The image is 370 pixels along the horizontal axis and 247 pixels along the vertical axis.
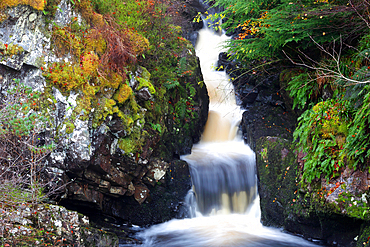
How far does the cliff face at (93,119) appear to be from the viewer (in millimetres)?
5883

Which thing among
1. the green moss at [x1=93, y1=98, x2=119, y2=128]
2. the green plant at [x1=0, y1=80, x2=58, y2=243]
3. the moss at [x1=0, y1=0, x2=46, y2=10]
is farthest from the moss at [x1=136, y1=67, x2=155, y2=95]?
the moss at [x1=0, y1=0, x2=46, y2=10]

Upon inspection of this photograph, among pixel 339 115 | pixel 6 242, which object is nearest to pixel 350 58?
pixel 339 115

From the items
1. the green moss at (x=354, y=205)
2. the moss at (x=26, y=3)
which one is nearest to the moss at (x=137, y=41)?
the moss at (x=26, y=3)

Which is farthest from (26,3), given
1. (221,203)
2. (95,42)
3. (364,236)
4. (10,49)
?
(364,236)

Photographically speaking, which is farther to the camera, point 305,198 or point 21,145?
Answer: point 305,198

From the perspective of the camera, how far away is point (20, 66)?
571cm

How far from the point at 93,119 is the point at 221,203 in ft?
15.6

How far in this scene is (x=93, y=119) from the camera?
658 cm

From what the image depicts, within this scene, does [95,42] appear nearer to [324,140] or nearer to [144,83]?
[144,83]

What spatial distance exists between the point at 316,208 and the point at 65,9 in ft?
24.1

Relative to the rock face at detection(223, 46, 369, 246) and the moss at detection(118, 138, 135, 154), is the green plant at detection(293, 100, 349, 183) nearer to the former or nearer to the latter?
the rock face at detection(223, 46, 369, 246)

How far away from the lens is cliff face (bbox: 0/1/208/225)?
5.88 m

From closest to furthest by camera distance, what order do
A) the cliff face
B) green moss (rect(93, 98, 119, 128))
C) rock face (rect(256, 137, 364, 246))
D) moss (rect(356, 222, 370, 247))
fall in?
moss (rect(356, 222, 370, 247)), the cliff face, rock face (rect(256, 137, 364, 246)), green moss (rect(93, 98, 119, 128))

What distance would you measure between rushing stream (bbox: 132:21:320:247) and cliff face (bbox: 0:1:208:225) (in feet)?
1.84
